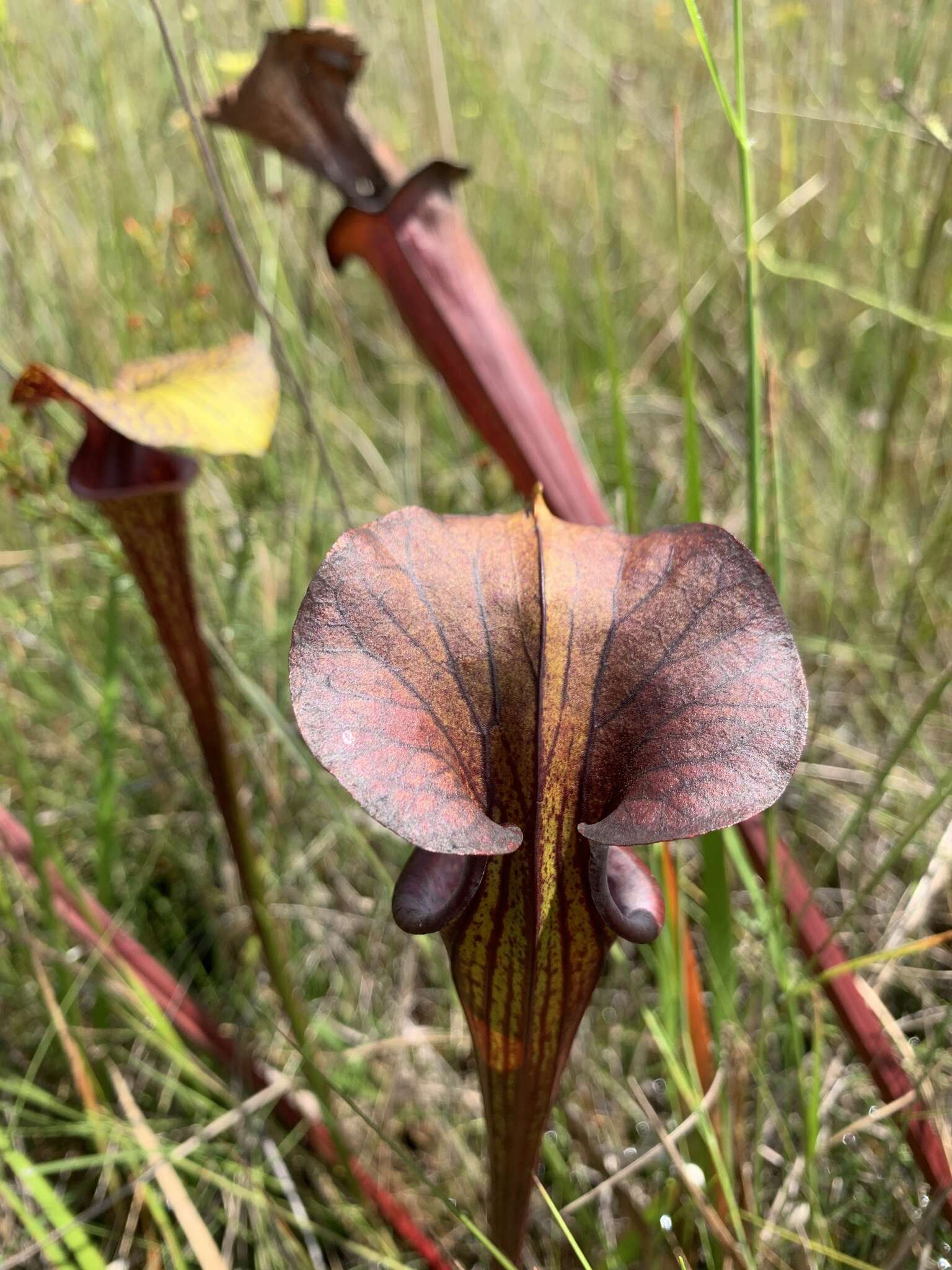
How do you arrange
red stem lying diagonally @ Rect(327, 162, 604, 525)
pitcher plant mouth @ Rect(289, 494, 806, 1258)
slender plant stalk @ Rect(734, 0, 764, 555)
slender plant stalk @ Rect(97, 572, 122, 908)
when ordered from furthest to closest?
slender plant stalk @ Rect(97, 572, 122, 908), red stem lying diagonally @ Rect(327, 162, 604, 525), slender plant stalk @ Rect(734, 0, 764, 555), pitcher plant mouth @ Rect(289, 494, 806, 1258)

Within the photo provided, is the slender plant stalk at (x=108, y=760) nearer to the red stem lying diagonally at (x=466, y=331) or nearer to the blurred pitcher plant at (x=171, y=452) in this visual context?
the blurred pitcher plant at (x=171, y=452)

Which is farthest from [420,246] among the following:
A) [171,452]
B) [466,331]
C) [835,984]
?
[835,984]

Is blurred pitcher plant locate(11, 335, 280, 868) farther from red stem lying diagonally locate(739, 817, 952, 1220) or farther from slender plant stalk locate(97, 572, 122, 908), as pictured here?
red stem lying diagonally locate(739, 817, 952, 1220)

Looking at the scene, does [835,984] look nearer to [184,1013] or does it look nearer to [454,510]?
[184,1013]

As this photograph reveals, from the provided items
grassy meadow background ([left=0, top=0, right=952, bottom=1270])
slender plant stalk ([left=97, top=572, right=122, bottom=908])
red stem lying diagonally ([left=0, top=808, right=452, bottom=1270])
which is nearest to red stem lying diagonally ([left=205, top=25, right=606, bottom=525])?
grassy meadow background ([left=0, top=0, right=952, bottom=1270])

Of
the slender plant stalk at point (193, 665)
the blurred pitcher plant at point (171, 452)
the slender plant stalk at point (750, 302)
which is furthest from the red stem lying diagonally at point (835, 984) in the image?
the blurred pitcher plant at point (171, 452)

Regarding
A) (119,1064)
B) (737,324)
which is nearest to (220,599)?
(119,1064)
